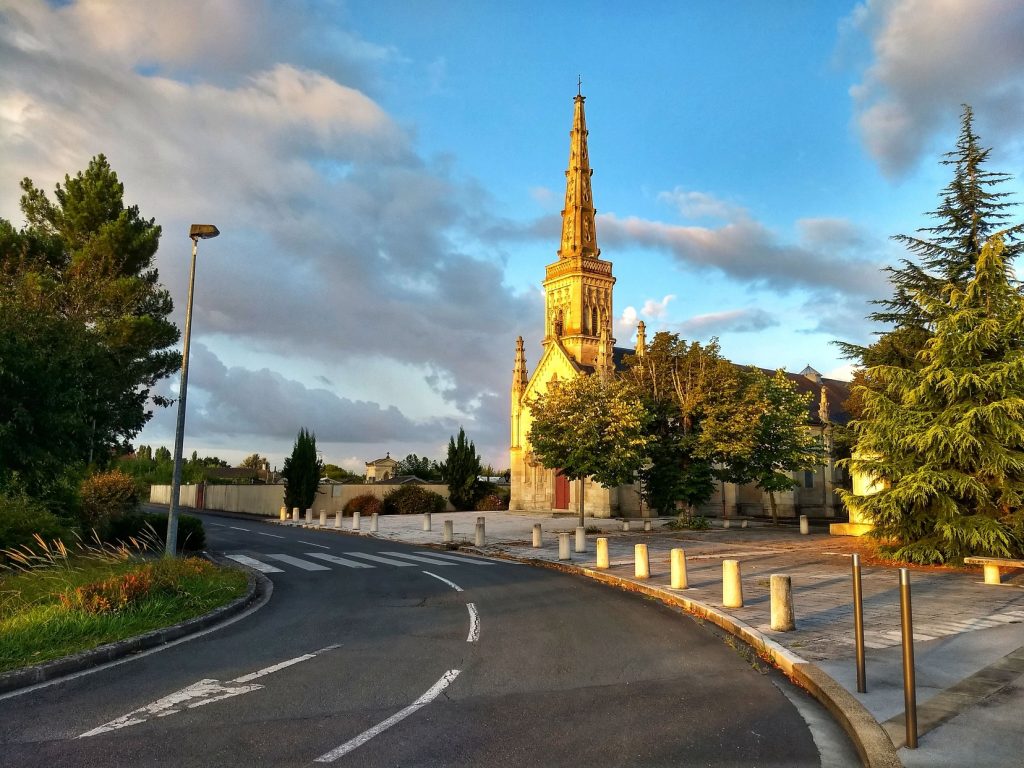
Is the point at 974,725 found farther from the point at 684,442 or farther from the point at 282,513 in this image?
the point at 282,513

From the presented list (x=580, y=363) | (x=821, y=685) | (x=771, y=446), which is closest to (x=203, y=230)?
(x=821, y=685)

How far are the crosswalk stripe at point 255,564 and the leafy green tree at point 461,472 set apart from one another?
2951 centimetres

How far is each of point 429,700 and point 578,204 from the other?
5262 centimetres

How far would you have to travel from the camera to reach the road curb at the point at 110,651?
269 inches

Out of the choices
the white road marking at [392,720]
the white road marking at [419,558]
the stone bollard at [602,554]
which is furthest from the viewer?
the white road marking at [419,558]

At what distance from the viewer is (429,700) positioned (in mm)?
6121

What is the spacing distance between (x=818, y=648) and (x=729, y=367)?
24.1 meters

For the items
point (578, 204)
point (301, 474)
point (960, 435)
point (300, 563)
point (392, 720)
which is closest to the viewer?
point (392, 720)

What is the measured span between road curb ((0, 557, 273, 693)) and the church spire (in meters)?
46.6

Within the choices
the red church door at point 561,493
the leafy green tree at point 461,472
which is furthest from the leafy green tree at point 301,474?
the red church door at point 561,493

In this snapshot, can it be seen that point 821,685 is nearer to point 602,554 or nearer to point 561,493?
point 602,554

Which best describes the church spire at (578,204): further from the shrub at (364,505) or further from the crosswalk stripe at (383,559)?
the crosswalk stripe at (383,559)

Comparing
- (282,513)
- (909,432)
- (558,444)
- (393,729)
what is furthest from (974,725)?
(282,513)

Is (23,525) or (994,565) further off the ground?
(23,525)
